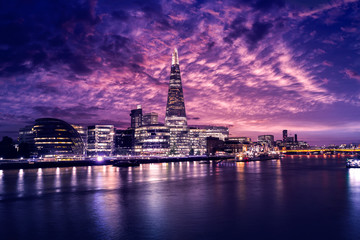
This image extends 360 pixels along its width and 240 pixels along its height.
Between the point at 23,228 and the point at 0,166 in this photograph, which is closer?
the point at 23,228

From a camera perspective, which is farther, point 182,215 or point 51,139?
point 51,139

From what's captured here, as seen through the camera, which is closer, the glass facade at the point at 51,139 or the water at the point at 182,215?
the water at the point at 182,215

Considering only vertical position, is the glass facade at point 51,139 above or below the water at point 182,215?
above

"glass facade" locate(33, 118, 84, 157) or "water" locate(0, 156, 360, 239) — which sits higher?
"glass facade" locate(33, 118, 84, 157)

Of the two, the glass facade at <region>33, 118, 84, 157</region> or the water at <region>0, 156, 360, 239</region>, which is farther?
the glass facade at <region>33, 118, 84, 157</region>

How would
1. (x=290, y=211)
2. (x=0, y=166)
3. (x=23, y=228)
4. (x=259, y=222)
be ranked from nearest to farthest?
(x=23, y=228)
(x=259, y=222)
(x=290, y=211)
(x=0, y=166)

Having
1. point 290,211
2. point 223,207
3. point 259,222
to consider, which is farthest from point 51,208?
point 290,211

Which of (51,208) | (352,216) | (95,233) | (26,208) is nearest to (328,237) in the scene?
(352,216)

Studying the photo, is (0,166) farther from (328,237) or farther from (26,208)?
(328,237)

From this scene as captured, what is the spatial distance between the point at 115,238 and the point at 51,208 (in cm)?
1410

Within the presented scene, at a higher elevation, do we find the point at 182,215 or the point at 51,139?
the point at 51,139

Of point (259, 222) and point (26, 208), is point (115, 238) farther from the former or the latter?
point (26, 208)

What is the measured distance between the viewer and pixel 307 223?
2364 cm

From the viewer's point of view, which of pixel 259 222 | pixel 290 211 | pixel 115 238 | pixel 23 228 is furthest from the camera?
pixel 290 211
